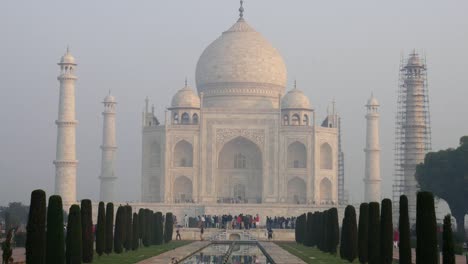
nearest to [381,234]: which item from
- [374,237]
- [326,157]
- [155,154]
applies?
[374,237]

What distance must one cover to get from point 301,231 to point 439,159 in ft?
26.8

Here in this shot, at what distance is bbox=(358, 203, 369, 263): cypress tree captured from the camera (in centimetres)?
1939

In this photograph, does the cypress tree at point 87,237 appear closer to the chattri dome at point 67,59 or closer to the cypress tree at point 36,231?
the cypress tree at point 36,231

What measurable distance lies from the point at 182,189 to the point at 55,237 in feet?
96.8

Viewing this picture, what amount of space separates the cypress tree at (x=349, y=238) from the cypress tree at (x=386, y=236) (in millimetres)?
3055

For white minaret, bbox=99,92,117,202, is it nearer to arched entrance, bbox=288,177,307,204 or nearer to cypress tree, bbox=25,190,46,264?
arched entrance, bbox=288,177,307,204

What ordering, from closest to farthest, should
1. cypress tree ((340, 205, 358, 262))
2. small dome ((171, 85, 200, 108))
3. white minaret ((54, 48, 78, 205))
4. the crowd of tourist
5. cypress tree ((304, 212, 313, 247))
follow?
cypress tree ((340, 205, 358, 262)) < cypress tree ((304, 212, 313, 247)) < the crowd of tourist < white minaret ((54, 48, 78, 205)) < small dome ((171, 85, 200, 108))

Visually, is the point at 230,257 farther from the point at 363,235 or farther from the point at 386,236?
the point at 386,236

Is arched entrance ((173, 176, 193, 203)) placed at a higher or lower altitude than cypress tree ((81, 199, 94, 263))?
higher

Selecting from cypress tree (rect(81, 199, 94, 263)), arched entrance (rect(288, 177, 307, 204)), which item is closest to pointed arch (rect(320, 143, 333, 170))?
arched entrance (rect(288, 177, 307, 204))

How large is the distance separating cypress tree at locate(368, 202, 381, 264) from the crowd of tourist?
17169 mm

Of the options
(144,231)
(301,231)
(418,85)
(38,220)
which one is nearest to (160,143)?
(418,85)

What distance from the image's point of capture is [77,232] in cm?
1748

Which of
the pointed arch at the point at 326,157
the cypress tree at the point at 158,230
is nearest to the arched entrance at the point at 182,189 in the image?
the pointed arch at the point at 326,157
